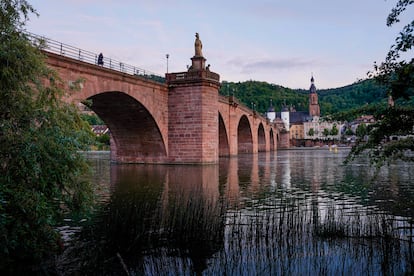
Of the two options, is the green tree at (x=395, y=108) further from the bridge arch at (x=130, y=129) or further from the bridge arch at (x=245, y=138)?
the bridge arch at (x=245, y=138)

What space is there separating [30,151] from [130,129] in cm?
2448

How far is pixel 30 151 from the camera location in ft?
18.2

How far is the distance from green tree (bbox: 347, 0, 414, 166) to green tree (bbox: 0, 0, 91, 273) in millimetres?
4455

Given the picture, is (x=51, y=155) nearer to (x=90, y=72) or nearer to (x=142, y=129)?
(x=90, y=72)

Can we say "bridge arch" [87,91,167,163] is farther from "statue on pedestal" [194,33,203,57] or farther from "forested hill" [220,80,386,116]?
"forested hill" [220,80,386,116]

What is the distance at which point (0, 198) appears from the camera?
188 inches

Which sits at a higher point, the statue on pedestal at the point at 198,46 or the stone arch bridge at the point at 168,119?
the statue on pedestal at the point at 198,46

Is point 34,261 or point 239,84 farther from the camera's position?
point 239,84

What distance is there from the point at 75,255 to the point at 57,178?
1.31m

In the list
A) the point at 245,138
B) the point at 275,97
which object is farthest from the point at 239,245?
the point at 275,97

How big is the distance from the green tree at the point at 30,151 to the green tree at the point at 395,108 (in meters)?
4.46

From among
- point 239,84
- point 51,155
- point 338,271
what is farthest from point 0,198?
point 239,84

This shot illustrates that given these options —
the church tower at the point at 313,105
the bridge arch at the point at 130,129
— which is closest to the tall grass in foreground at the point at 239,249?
the bridge arch at the point at 130,129

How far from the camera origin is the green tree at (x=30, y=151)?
5.34m
